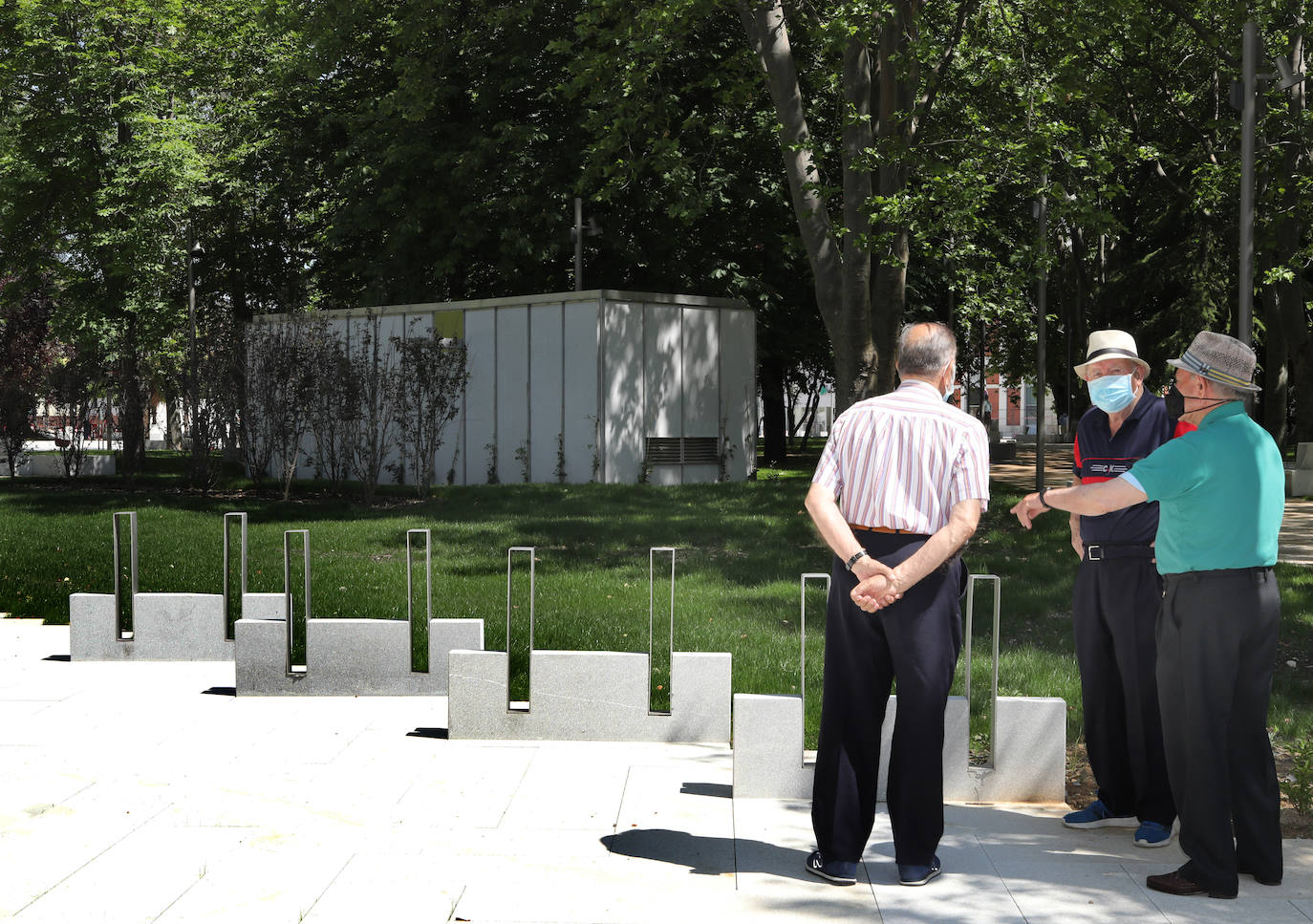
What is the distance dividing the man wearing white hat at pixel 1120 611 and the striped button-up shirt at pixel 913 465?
2.89 feet

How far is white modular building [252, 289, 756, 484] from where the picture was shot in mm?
23750

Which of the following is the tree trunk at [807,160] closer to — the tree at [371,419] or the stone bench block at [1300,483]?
the tree at [371,419]

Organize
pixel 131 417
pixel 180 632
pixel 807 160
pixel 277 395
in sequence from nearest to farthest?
pixel 180 632, pixel 807 160, pixel 277 395, pixel 131 417

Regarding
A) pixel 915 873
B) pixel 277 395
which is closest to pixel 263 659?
pixel 915 873

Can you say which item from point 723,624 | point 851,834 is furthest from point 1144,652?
point 723,624

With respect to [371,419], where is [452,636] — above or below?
below

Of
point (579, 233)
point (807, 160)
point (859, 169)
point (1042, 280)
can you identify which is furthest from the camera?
point (579, 233)

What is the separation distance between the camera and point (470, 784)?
6.32 meters

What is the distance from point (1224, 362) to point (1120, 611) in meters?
1.11

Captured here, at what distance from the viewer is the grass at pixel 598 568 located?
9.62m

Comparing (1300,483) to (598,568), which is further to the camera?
(1300,483)

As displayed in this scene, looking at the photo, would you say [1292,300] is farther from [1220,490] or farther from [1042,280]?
[1220,490]

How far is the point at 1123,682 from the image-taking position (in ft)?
18.2

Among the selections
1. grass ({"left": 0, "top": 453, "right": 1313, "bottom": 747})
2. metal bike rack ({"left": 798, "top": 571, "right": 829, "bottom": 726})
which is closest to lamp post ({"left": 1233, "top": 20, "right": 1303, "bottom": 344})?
grass ({"left": 0, "top": 453, "right": 1313, "bottom": 747})
